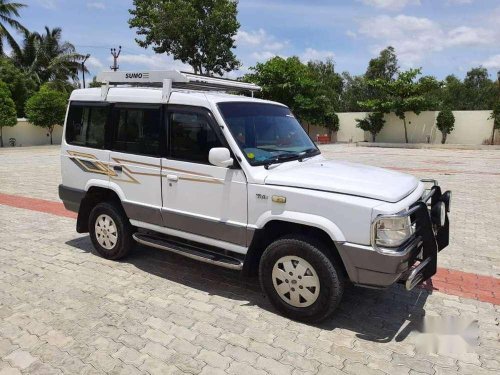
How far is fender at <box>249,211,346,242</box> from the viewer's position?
141 inches

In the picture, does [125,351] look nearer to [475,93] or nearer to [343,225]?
[343,225]

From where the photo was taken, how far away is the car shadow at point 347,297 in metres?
3.94

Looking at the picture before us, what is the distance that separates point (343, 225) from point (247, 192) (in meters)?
1.01

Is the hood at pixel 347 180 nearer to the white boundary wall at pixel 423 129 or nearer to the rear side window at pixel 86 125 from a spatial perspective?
the rear side window at pixel 86 125

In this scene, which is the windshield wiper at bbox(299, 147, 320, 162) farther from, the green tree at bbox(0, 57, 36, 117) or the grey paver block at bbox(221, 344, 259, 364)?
the green tree at bbox(0, 57, 36, 117)

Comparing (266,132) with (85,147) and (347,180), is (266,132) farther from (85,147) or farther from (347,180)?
(85,147)

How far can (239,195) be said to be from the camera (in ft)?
13.7

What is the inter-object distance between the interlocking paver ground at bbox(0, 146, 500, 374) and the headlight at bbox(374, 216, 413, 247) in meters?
0.91

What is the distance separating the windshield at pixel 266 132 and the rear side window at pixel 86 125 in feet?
5.99

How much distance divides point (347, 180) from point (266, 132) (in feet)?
4.08

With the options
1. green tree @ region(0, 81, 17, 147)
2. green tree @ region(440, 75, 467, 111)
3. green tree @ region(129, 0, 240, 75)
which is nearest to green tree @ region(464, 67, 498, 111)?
green tree @ region(440, 75, 467, 111)

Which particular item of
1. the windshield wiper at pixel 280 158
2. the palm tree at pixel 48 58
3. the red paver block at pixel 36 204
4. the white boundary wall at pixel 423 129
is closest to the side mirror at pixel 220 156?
the windshield wiper at pixel 280 158

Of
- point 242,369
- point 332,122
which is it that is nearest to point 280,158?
point 242,369

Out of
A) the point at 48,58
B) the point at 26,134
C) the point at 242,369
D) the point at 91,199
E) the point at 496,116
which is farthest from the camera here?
the point at 48,58
